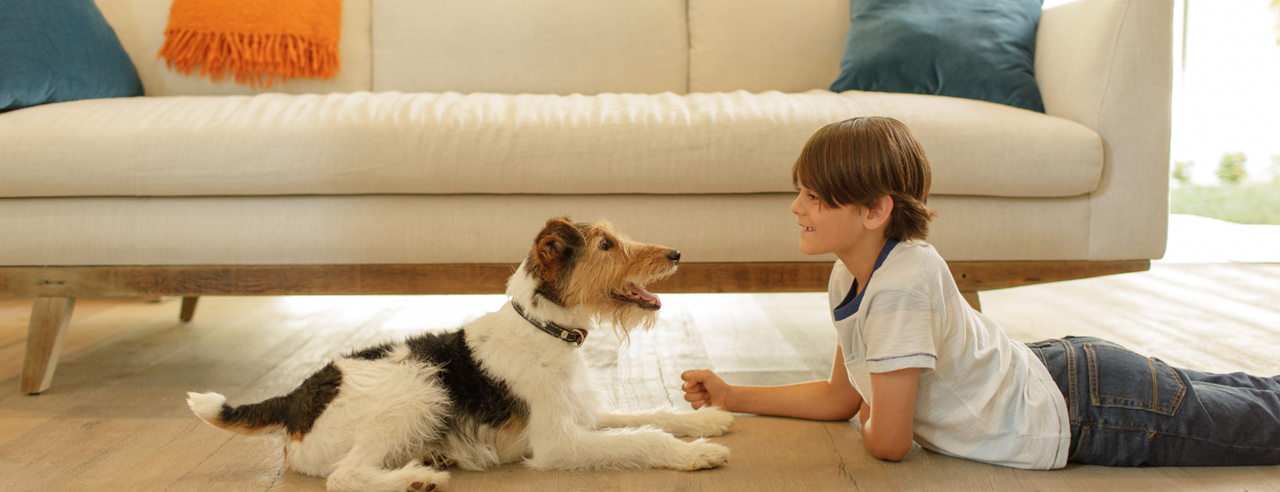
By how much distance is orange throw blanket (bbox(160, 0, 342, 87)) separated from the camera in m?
2.70

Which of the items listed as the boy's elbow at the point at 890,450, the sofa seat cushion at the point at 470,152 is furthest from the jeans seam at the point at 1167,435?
the sofa seat cushion at the point at 470,152

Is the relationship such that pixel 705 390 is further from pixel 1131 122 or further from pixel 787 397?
pixel 1131 122

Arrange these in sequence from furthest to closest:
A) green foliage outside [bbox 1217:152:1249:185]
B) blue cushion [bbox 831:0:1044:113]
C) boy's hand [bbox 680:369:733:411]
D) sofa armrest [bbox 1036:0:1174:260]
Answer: green foliage outside [bbox 1217:152:1249:185], blue cushion [bbox 831:0:1044:113], sofa armrest [bbox 1036:0:1174:260], boy's hand [bbox 680:369:733:411]

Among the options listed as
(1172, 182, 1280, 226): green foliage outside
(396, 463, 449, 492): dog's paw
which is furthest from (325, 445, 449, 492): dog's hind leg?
(1172, 182, 1280, 226): green foliage outside

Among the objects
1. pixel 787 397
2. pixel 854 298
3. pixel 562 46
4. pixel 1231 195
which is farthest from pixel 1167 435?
pixel 1231 195

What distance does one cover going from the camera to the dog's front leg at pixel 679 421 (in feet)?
5.40

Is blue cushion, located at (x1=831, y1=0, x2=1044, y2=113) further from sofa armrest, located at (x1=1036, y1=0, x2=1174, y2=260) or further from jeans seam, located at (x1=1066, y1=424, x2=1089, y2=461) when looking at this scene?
jeans seam, located at (x1=1066, y1=424, x2=1089, y2=461)

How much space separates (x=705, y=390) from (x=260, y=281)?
122cm

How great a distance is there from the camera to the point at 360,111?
6.63 feet

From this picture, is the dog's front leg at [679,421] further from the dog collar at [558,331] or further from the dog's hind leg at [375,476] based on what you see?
the dog's hind leg at [375,476]

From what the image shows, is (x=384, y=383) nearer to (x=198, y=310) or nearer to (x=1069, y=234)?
(x=1069, y=234)

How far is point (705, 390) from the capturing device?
177cm

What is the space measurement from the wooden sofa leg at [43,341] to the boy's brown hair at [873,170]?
200 centimetres

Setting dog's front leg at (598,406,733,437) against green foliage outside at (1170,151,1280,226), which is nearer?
dog's front leg at (598,406,733,437)
